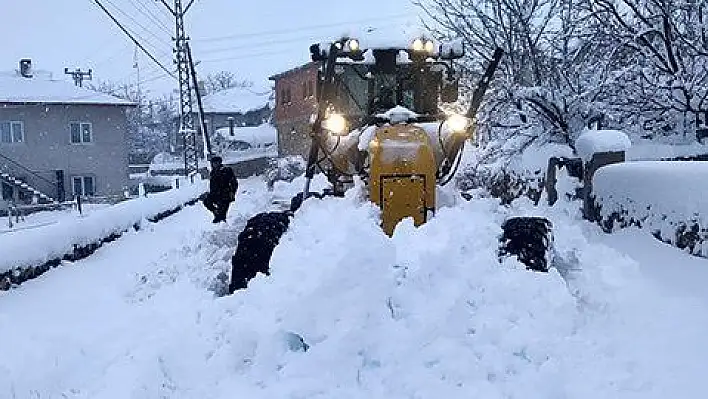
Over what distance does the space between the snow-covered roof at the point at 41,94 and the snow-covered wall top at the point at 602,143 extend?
3131 cm

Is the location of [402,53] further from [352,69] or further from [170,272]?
[170,272]

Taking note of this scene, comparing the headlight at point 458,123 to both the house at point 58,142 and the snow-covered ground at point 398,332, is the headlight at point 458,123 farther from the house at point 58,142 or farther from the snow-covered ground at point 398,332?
the house at point 58,142

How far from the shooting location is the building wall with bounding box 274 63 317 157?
53.6 m

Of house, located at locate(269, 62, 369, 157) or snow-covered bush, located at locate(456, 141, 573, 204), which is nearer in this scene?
snow-covered bush, located at locate(456, 141, 573, 204)

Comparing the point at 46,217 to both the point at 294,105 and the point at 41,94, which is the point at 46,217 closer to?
the point at 41,94

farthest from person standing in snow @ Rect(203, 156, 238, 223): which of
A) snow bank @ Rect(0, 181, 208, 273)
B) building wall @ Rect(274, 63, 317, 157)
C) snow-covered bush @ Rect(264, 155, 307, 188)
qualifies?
building wall @ Rect(274, 63, 317, 157)

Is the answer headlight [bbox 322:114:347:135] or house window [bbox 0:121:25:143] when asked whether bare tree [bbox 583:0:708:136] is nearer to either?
headlight [bbox 322:114:347:135]

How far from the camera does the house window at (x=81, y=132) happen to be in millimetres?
40250

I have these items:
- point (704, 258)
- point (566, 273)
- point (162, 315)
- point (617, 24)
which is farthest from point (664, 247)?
point (617, 24)

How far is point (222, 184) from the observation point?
14641 mm

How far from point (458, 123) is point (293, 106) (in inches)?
2006

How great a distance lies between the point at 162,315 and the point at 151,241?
28.7 feet

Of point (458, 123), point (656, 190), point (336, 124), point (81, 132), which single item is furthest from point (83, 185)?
point (458, 123)

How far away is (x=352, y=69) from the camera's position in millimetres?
9406
